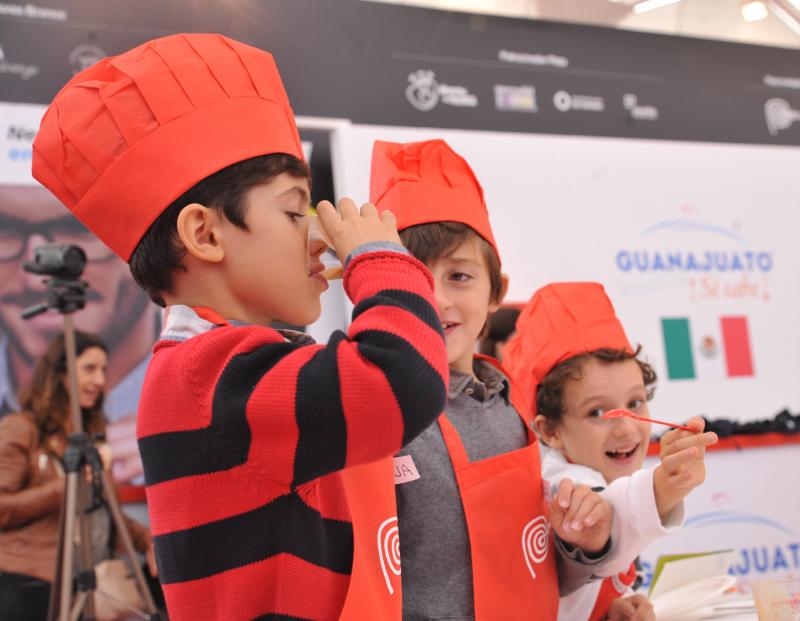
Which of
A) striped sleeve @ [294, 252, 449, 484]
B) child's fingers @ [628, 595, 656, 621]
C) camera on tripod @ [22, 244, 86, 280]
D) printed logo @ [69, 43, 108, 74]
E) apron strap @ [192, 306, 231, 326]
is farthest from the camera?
printed logo @ [69, 43, 108, 74]

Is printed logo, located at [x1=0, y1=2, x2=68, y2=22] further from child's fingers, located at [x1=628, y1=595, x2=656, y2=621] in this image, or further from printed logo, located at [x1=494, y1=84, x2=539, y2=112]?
child's fingers, located at [x1=628, y1=595, x2=656, y2=621]

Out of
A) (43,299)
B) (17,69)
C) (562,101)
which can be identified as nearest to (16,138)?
(17,69)

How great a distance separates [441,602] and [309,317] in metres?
0.42

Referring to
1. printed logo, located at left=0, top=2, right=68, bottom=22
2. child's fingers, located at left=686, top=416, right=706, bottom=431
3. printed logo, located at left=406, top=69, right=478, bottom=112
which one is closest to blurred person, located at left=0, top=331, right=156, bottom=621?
printed logo, located at left=0, top=2, right=68, bottom=22

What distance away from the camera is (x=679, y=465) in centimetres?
104

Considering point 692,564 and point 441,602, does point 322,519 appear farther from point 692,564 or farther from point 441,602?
point 692,564

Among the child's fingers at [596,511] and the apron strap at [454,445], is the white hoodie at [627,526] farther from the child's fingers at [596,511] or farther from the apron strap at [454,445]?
the apron strap at [454,445]

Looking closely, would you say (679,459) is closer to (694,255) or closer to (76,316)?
(76,316)

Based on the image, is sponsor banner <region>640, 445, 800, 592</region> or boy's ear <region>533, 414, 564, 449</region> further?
sponsor banner <region>640, 445, 800, 592</region>

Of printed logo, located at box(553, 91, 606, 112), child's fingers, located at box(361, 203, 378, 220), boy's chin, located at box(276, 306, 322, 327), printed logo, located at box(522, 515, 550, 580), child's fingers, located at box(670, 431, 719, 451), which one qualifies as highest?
printed logo, located at box(553, 91, 606, 112)

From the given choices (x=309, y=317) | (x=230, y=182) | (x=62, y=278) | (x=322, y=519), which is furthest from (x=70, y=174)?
(x=62, y=278)

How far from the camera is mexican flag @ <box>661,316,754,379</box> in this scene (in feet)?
11.2

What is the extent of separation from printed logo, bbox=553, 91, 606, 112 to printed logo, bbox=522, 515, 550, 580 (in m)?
2.61

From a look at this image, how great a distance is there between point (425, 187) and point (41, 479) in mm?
1880
